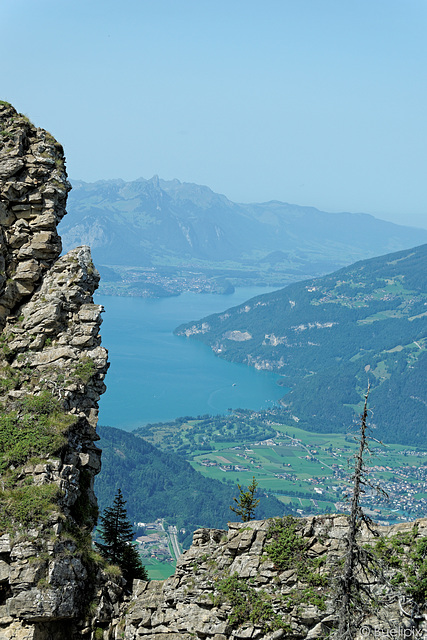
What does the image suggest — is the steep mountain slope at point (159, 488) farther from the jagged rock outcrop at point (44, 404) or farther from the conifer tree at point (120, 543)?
the jagged rock outcrop at point (44, 404)

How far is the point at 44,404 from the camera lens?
1944cm

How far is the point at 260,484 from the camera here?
144 meters

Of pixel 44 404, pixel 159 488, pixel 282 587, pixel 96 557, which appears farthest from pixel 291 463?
pixel 282 587

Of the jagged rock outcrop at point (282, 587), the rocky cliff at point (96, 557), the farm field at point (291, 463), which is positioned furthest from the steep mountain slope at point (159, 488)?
the jagged rock outcrop at point (282, 587)

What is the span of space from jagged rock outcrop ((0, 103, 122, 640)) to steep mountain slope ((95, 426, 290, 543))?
96473 mm

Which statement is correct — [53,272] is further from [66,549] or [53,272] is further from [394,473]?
[394,473]

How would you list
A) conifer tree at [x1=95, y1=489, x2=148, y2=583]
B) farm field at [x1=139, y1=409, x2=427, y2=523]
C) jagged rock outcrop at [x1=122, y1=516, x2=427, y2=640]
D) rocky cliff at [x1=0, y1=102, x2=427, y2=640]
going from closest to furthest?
1. jagged rock outcrop at [x1=122, y1=516, x2=427, y2=640]
2. rocky cliff at [x1=0, y1=102, x2=427, y2=640]
3. conifer tree at [x1=95, y1=489, x2=148, y2=583]
4. farm field at [x1=139, y1=409, x2=427, y2=523]

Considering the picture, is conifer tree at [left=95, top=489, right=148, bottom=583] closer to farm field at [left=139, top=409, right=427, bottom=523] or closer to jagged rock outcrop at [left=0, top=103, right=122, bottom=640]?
jagged rock outcrop at [left=0, top=103, right=122, bottom=640]

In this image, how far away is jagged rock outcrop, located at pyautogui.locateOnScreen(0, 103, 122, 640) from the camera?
1669cm

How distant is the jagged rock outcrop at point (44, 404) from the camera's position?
1669cm

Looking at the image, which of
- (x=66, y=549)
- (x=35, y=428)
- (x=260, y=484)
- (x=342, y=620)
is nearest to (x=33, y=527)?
(x=66, y=549)

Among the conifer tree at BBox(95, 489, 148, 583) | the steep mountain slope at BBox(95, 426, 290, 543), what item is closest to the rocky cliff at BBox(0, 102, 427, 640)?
the conifer tree at BBox(95, 489, 148, 583)

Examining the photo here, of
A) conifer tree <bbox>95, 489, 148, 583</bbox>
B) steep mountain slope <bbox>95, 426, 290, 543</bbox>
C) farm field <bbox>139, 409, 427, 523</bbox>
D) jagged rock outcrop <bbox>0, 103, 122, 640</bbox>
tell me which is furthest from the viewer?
farm field <bbox>139, 409, 427, 523</bbox>

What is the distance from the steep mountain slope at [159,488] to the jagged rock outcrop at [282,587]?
98.6 meters
